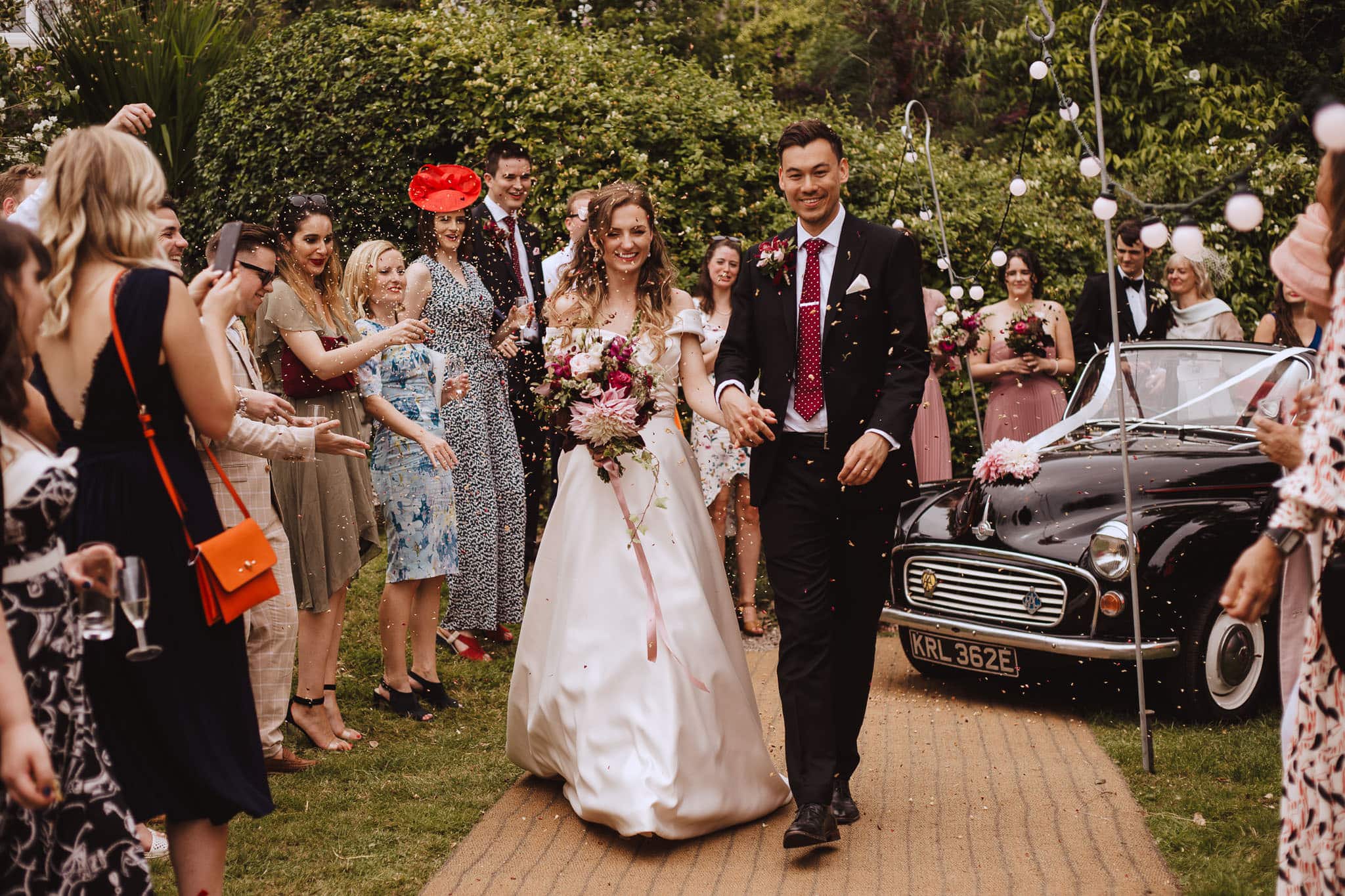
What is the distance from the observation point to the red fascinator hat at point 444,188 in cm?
734

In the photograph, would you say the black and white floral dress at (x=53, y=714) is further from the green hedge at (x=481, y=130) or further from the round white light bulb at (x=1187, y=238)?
the green hedge at (x=481, y=130)

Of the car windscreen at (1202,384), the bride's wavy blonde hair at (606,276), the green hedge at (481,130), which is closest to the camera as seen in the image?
the bride's wavy blonde hair at (606,276)

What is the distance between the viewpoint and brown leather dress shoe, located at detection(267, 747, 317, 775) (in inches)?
220

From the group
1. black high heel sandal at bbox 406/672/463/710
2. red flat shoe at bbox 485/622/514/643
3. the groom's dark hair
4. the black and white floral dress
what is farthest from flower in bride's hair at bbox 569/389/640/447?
red flat shoe at bbox 485/622/514/643

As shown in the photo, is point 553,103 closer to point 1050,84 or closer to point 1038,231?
point 1038,231

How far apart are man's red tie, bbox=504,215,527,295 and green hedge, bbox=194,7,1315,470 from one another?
2561mm

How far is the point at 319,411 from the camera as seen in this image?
5652 mm

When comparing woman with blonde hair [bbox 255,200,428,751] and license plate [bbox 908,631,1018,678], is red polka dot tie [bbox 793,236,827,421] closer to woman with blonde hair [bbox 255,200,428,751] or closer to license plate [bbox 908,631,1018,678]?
woman with blonde hair [bbox 255,200,428,751]

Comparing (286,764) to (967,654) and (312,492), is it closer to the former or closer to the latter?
(312,492)

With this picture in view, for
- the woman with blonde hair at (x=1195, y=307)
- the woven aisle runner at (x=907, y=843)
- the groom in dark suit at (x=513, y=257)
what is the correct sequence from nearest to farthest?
the woven aisle runner at (x=907, y=843), the groom in dark suit at (x=513, y=257), the woman with blonde hair at (x=1195, y=307)

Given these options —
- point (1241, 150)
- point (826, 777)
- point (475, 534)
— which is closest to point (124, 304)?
point (826, 777)

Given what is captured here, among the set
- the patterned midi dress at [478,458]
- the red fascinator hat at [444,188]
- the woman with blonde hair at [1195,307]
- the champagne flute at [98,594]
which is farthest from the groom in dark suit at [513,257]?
the champagne flute at [98,594]

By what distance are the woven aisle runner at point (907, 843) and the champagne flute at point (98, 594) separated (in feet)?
6.60

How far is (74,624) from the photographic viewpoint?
278 centimetres
